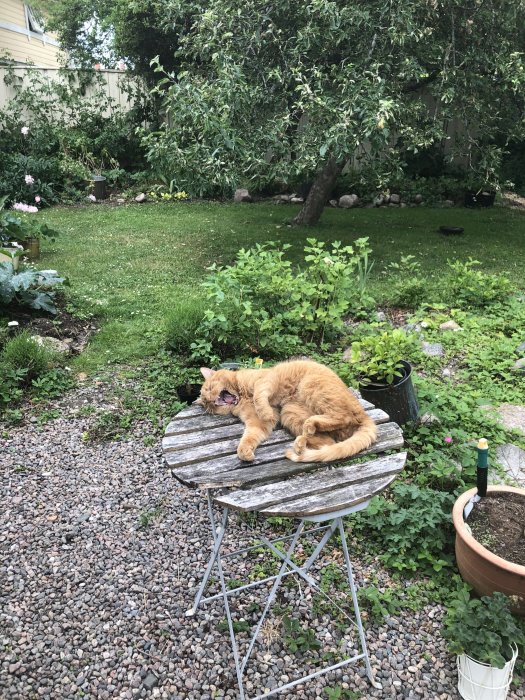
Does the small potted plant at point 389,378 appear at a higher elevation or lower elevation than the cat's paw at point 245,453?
lower

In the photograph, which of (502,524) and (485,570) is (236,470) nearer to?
(485,570)

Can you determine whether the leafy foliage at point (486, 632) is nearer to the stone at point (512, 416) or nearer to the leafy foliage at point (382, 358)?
the leafy foliage at point (382, 358)

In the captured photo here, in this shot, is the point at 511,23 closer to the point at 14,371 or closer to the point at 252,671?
the point at 14,371

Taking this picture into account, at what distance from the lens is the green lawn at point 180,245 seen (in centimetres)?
530

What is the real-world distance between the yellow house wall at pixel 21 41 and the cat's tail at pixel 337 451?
49.5 ft

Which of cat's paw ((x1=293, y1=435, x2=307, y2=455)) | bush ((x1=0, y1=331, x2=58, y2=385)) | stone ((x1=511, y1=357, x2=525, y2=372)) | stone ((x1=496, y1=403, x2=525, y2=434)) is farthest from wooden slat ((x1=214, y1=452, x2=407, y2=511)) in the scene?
bush ((x1=0, y1=331, x2=58, y2=385))

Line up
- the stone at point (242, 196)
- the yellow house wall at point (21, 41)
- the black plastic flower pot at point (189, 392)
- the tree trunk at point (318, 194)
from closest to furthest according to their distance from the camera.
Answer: the black plastic flower pot at point (189, 392) < the tree trunk at point (318, 194) < the stone at point (242, 196) < the yellow house wall at point (21, 41)

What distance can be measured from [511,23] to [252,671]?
25.4 feet

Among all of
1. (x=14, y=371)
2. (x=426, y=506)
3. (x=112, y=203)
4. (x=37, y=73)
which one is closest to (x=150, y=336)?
(x=14, y=371)

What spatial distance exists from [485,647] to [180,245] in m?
6.87

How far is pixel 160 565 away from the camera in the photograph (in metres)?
2.53

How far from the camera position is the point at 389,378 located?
10.8 ft

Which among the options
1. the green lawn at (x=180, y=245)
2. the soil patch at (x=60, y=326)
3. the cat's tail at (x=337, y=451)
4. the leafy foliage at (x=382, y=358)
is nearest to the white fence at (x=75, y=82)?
the green lawn at (x=180, y=245)

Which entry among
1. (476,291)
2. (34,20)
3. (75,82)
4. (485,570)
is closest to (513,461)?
(485,570)
